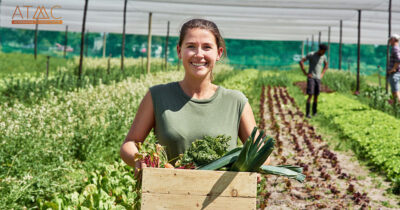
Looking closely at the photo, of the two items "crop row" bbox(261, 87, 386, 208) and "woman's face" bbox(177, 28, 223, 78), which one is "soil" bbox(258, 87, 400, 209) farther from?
"woman's face" bbox(177, 28, 223, 78)

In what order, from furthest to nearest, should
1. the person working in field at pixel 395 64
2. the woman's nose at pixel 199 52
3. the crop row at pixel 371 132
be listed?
the person working in field at pixel 395 64 < the crop row at pixel 371 132 < the woman's nose at pixel 199 52

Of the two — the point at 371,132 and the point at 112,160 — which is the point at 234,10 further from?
the point at 112,160

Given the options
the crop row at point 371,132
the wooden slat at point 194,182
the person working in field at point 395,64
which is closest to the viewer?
the wooden slat at point 194,182

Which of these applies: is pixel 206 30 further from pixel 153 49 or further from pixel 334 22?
pixel 153 49

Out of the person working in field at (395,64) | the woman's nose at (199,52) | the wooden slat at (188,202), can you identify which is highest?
the person working in field at (395,64)

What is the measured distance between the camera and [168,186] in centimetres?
142

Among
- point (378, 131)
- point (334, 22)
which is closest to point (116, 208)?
point (378, 131)

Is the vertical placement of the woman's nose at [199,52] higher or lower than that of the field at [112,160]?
higher

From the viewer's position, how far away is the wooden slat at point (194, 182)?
55.5 inches

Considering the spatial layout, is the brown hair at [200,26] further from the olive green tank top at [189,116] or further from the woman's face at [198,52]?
the olive green tank top at [189,116]

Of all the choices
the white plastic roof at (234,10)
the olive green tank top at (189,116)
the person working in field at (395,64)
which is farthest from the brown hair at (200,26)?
the white plastic roof at (234,10)

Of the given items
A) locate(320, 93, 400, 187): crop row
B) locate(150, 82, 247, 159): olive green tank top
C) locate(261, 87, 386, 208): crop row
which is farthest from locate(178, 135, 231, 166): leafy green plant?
locate(320, 93, 400, 187): crop row

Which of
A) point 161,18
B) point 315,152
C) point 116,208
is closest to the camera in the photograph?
point 116,208

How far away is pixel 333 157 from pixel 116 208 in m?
3.65
